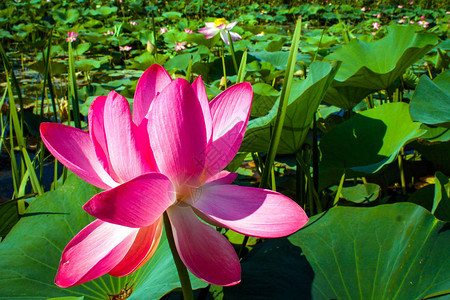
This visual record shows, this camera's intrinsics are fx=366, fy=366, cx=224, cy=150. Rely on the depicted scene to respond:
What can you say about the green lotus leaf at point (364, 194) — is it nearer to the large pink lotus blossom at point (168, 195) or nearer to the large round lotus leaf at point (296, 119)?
the large round lotus leaf at point (296, 119)

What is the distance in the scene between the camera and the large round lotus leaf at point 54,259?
505 mm

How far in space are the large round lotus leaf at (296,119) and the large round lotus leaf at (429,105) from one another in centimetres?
23

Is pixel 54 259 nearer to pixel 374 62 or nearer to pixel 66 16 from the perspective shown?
pixel 374 62

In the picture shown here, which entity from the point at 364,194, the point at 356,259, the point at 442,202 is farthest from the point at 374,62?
the point at 356,259

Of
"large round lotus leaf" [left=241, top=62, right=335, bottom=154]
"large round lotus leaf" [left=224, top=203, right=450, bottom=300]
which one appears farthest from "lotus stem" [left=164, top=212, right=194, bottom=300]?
"large round lotus leaf" [left=241, top=62, right=335, bottom=154]

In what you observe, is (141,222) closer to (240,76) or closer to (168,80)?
(168,80)

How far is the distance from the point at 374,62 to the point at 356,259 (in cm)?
86

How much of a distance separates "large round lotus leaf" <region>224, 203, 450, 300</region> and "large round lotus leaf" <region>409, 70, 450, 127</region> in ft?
0.87

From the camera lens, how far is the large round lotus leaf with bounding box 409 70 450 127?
2.47ft

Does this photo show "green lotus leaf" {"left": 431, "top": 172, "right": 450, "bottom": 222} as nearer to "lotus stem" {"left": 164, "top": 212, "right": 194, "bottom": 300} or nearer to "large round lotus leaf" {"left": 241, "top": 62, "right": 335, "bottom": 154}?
"large round lotus leaf" {"left": 241, "top": 62, "right": 335, "bottom": 154}

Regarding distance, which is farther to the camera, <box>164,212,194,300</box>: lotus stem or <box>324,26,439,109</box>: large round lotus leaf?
<box>324,26,439,109</box>: large round lotus leaf

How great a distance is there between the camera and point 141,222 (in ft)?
1.09

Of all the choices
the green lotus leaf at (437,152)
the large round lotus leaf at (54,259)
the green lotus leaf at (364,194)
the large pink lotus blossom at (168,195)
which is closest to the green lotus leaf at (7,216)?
the large round lotus leaf at (54,259)

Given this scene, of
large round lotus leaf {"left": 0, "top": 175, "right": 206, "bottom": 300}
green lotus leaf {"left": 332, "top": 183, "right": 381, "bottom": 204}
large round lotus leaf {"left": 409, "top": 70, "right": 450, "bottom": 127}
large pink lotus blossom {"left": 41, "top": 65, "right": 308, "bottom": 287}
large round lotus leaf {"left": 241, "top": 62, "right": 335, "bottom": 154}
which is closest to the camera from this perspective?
large pink lotus blossom {"left": 41, "top": 65, "right": 308, "bottom": 287}
